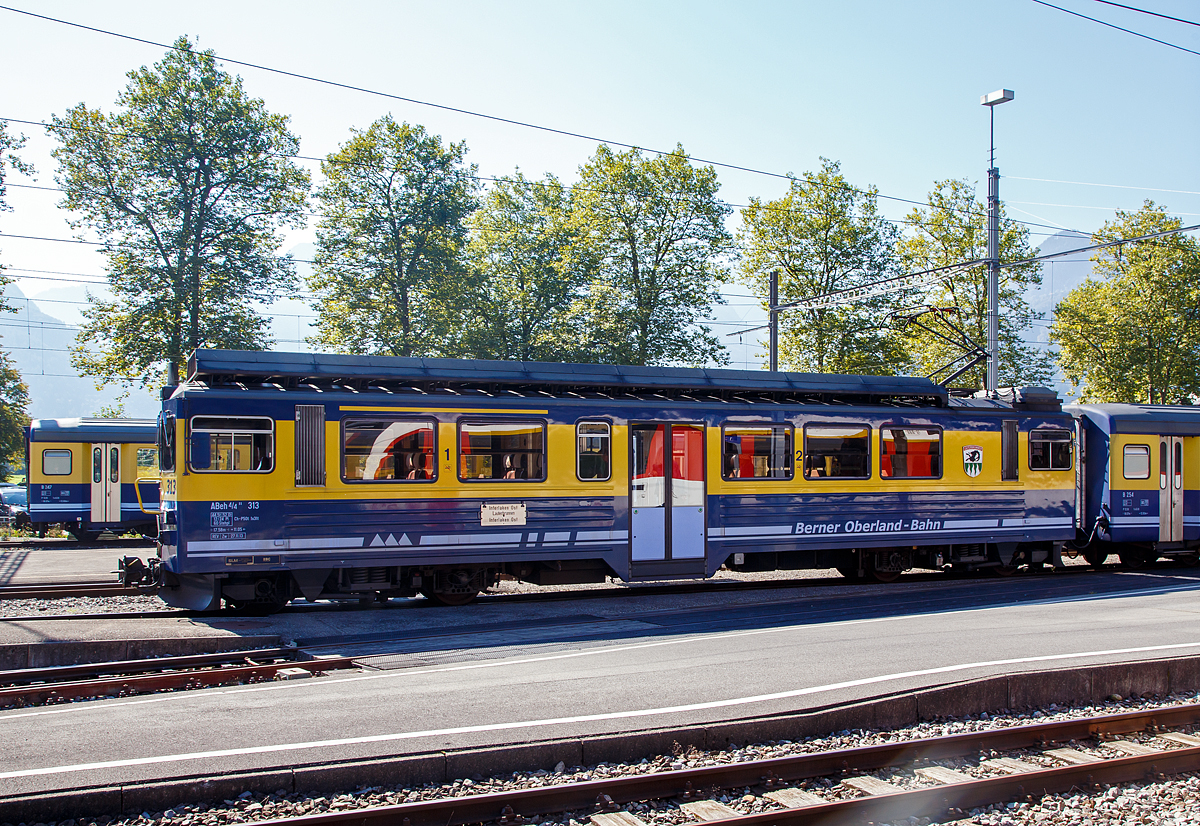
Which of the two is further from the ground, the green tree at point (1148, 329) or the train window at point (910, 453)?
the green tree at point (1148, 329)

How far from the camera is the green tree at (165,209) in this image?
31.0 metres

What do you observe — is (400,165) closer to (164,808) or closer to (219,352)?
(219,352)

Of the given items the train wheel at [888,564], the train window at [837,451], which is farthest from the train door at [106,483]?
the train wheel at [888,564]

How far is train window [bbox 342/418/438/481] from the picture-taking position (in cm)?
1315

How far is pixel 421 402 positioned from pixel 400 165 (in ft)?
80.2

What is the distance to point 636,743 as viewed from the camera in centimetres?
675

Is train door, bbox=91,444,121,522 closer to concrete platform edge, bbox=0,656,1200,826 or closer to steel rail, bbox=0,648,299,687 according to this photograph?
steel rail, bbox=0,648,299,687

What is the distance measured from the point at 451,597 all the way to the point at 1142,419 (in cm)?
1421

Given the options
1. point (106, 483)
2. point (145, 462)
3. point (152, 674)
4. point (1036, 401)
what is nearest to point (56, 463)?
point (106, 483)

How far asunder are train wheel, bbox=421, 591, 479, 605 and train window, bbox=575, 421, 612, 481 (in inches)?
97.7

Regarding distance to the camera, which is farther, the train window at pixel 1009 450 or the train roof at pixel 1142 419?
the train roof at pixel 1142 419

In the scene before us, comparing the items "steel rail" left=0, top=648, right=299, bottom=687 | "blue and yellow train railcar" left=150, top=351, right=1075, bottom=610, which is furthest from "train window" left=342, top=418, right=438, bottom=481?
"steel rail" left=0, top=648, right=299, bottom=687

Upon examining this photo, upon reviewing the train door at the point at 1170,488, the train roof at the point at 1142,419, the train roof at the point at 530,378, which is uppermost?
the train roof at the point at 530,378

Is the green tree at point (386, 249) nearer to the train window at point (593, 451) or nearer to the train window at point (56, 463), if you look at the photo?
the train window at point (56, 463)
